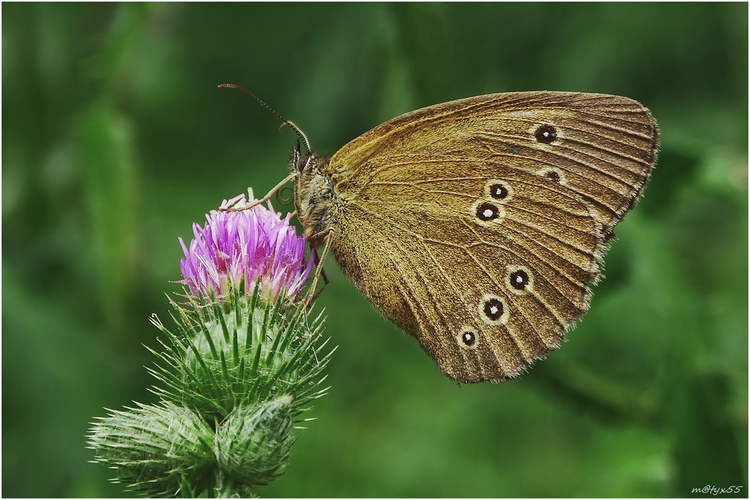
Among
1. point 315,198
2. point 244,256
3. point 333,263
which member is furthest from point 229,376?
point 333,263

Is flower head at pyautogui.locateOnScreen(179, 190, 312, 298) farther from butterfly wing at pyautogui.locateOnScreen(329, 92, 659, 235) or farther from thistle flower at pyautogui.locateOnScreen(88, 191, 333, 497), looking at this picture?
butterfly wing at pyautogui.locateOnScreen(329, 92, 659, 235)

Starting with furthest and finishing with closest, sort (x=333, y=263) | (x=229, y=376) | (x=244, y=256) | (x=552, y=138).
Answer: (x=333, y=263) → (x=552, y=138) → (x=244, y=256) → (x=229, y=376)

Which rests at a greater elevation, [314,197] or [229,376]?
[314,197]

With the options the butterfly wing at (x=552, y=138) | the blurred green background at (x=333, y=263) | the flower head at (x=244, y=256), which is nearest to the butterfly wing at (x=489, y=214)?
the butterfly wing at (x=552, y=138)

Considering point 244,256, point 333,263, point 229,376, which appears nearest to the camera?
point 229,376

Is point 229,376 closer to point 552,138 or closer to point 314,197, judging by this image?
point 314,197

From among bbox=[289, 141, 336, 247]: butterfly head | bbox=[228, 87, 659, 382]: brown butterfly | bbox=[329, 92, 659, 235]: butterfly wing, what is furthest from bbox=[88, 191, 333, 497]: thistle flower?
bbox=[329, 92, 659, 235]: butterfly wing
